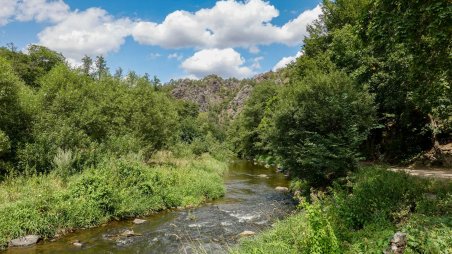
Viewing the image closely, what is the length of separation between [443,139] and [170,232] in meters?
22.0

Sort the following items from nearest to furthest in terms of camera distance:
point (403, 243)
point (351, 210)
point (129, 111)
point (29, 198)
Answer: point (403, 243), point (351, 210), point (29, 198), point (129, 111)

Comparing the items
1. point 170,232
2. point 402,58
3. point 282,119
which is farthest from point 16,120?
point 402,58

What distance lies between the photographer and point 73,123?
85.1 feet

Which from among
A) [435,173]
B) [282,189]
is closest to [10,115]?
[282,189]

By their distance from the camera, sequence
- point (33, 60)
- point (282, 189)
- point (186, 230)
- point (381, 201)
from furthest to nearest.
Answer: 1. point (33, 60)
2. point (282, 189)
3. point (186, 230)
4. point (381, 201)

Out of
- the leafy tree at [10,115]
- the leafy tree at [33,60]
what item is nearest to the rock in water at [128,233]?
the leafy tree at [10,115]

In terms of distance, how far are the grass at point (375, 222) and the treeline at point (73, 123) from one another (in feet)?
52.7

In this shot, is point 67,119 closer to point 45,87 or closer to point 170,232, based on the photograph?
point 45,87

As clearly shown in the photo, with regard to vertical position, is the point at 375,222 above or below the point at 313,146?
below

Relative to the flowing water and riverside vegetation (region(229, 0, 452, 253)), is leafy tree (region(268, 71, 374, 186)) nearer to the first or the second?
riverside vegetation (region(229, 0, 452, 253))

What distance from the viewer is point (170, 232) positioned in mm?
16766

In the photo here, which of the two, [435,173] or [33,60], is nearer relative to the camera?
[435,173]

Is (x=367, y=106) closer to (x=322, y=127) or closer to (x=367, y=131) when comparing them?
(x=367, y=131)

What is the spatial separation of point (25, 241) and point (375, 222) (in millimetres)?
13523
